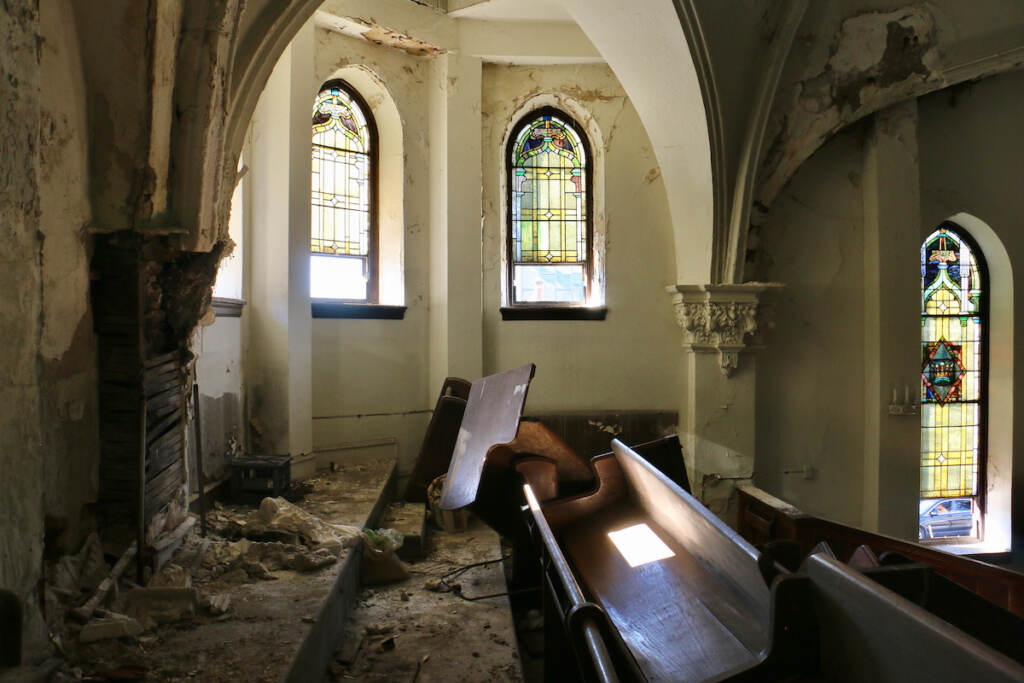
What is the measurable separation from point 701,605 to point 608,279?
412 cm

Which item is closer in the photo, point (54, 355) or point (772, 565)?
point (772, 565)

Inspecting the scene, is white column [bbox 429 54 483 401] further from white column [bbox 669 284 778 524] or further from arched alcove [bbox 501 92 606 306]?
white column [bbox 669 284 778 524]

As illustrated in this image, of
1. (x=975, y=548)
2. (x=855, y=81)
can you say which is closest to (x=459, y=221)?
(x=855, y=81)

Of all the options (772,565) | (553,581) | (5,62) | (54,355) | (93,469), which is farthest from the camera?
(553,581)

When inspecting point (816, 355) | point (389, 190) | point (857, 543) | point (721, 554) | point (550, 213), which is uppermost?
point (389, 190)

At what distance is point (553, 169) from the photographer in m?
6.21

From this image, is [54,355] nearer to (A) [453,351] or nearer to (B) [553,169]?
(A) [453,351]

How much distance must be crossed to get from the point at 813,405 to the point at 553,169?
334cm

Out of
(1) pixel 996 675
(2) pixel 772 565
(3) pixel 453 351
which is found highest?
(3) pixel 453 351

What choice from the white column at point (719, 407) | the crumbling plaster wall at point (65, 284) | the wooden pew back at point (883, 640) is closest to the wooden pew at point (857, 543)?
the wooden pew back at point (883, 640)

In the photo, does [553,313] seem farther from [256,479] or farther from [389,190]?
[256,479]

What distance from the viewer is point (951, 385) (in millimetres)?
6363

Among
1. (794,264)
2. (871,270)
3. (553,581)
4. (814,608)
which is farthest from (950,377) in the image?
(814,608)

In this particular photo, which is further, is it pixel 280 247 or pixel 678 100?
pixel 678 100
